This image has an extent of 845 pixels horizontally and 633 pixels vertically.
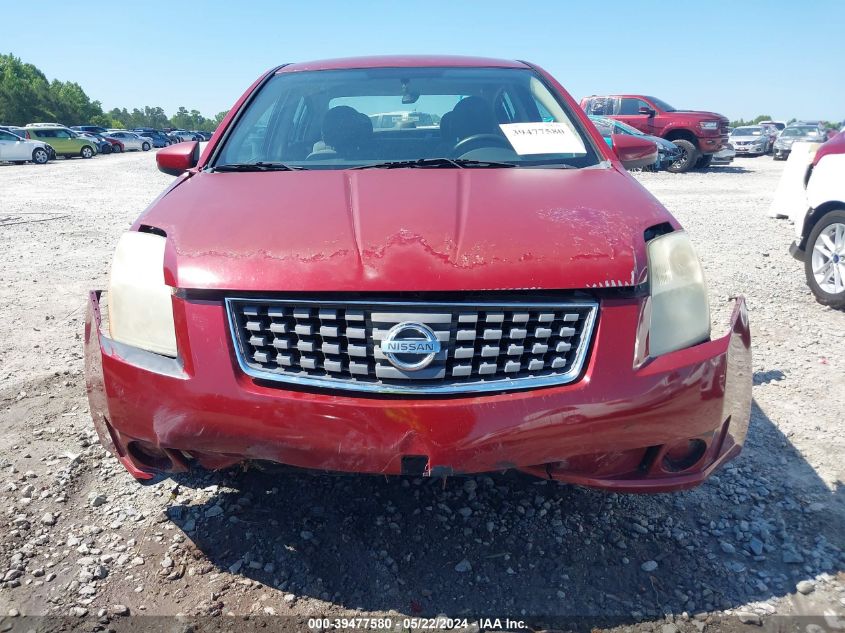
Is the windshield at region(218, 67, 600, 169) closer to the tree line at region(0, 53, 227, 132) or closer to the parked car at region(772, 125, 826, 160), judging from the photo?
the parked car at region(772, 125, 826, 160)

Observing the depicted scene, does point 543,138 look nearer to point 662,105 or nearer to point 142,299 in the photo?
point 142,299

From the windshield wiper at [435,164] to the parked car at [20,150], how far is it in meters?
29.7

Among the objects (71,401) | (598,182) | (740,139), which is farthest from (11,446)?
(740,139)

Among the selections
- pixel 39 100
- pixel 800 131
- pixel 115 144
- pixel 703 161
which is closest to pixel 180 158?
pixel 703 161

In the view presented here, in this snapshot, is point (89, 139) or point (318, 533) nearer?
point (318, 533)

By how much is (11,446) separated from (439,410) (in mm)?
2220

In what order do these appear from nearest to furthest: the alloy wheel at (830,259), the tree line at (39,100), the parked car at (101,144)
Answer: the alloy wheel at (830,259), the parked car at (101,144), the tree line at (39,100)

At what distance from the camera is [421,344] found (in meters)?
1.69

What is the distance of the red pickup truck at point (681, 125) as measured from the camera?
1738 cm

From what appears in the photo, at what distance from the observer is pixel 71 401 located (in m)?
3.29

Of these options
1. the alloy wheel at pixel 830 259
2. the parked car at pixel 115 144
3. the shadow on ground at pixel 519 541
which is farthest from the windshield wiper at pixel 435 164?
the parked car at pixel 115 144

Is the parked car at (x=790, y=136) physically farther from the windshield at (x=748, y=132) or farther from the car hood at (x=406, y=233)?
the car hood at (x=406, y=233)

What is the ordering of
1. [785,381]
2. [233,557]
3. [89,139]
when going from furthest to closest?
[89,139]
[785,381]
[233,557]

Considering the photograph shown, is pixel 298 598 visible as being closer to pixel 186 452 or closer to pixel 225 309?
pixel 186 452
